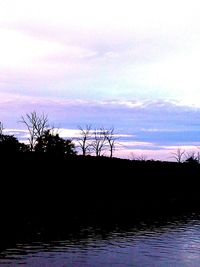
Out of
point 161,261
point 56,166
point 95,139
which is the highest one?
point 95,139

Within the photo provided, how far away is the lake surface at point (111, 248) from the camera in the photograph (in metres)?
11.3

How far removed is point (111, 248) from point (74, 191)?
57.0ft

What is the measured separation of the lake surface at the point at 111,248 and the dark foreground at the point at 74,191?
1675mm

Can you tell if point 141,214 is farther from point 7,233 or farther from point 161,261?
point 161,261

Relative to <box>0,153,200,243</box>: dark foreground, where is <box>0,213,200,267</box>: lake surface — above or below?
below

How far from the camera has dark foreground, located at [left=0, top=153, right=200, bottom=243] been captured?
20406mm

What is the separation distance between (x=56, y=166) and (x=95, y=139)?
5139 centimetres

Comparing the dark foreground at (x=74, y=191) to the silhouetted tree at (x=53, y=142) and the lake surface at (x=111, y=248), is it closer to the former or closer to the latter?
the lake surface at (x=111, y=248)

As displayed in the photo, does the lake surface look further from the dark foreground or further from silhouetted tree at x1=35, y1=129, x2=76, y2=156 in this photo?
silhouetted tree at x1=35, y1=129, x2=76, y2=156

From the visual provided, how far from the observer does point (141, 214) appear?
77.8 feet

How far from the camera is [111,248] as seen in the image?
13391 mm

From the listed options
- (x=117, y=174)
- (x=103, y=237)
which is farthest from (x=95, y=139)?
(x=103, y=237)

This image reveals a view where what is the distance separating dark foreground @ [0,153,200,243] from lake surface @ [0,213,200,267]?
1.67 metres

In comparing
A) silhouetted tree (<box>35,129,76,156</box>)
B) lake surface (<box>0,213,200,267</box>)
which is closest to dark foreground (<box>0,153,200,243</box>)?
lake surface (<box>0,213,200,267</box>)
